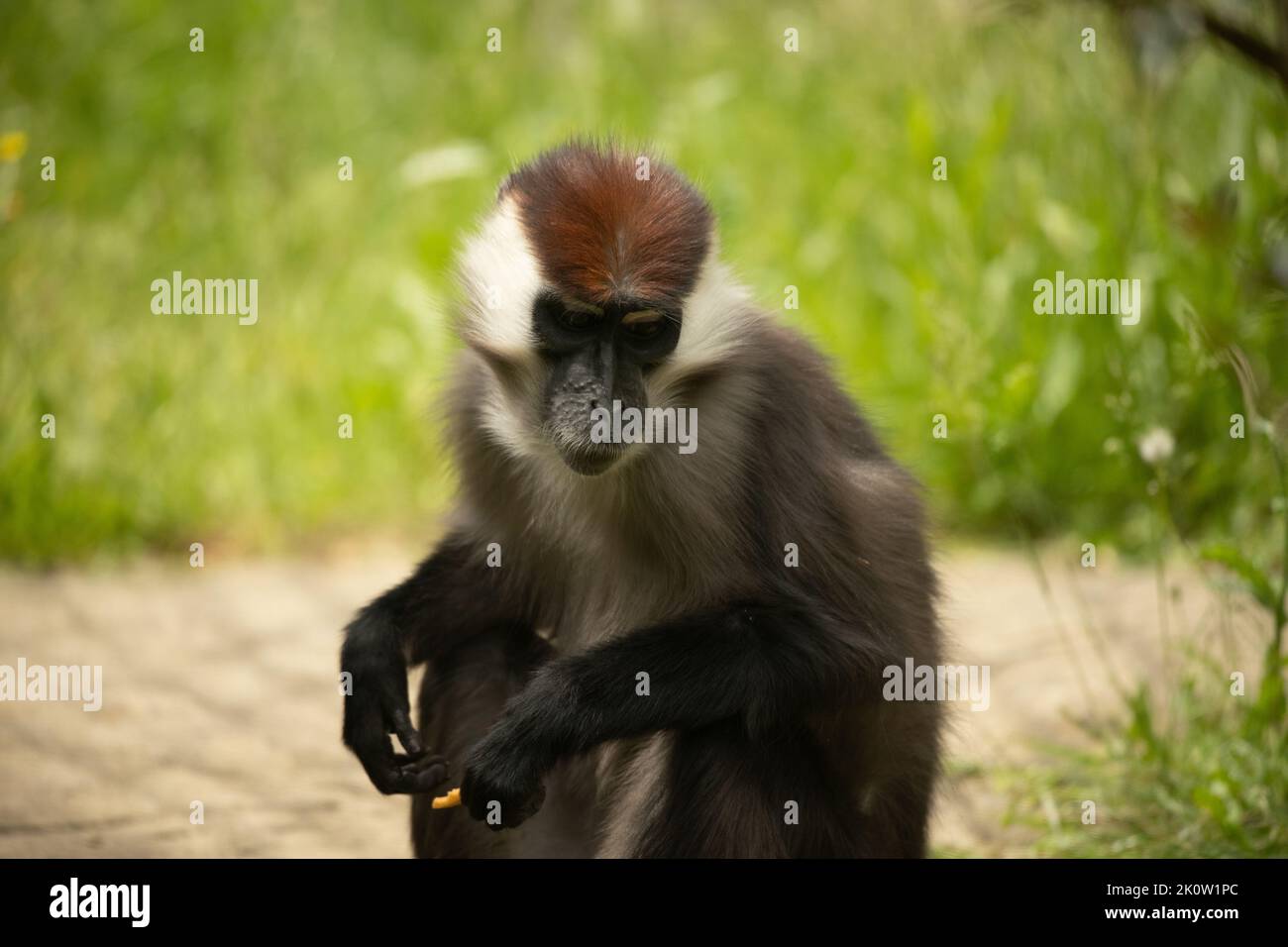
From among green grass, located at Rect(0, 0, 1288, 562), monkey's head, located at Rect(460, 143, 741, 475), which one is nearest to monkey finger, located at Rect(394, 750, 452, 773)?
monkey's head, located at Rect(460, 143, 741, 475)

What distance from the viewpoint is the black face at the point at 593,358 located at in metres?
5.33

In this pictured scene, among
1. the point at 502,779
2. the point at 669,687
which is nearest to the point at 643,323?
the point at 669,687

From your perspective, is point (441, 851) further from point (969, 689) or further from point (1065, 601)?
point (1065, 601)

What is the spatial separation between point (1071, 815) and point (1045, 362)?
424 centimetres

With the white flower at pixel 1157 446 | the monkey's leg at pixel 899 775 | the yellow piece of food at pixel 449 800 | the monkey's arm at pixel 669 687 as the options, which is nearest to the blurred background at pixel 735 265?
the white flower at pixel 1157 446

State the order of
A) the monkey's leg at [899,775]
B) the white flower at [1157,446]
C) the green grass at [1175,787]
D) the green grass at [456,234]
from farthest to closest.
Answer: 1. the green grass at [456,234]
2. the white flower at [1157,446]
3. the green grass at [1175,787]
4. the monkey's leg at [899,775]

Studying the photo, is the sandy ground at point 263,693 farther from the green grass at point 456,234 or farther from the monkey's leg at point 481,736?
the monkey's leg at point 481,736

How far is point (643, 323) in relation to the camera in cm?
536

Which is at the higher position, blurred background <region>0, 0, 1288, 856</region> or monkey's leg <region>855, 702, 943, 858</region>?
blurred background <region>0, 0, 1288, 856</region>

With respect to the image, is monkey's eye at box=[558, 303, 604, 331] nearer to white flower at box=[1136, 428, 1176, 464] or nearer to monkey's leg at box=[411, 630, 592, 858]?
monkey's leg at box=[411, 630, 592, 858]

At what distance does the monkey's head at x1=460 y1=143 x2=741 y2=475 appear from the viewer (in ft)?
17.4

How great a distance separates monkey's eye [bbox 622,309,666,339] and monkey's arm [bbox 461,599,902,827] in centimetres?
100

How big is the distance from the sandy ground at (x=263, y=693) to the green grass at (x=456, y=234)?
1.83ft
